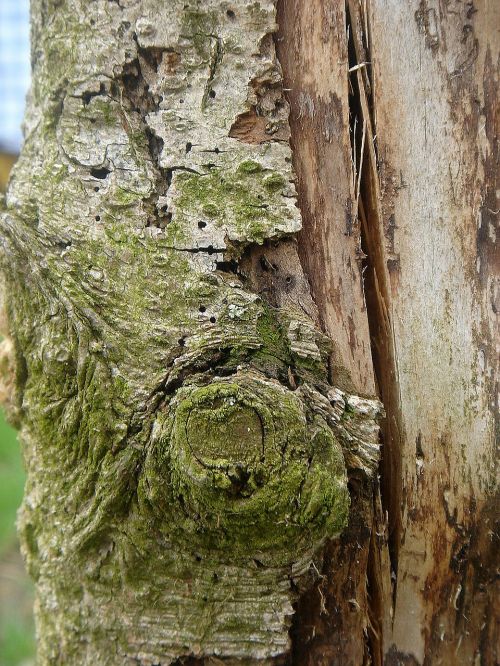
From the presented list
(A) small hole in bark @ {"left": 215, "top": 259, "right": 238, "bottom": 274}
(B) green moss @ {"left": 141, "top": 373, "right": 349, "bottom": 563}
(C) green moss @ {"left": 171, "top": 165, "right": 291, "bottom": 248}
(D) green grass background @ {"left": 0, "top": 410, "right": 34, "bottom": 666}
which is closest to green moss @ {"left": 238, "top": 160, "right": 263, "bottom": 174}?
(C) green moss @ {"left": 171, "top": 165, "right": 291, "bottom": 248}

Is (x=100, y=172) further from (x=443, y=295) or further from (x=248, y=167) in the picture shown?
(x=443, y=295)

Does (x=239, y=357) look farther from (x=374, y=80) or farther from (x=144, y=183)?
(x=374, y=80)

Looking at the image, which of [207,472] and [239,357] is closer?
[207,472]

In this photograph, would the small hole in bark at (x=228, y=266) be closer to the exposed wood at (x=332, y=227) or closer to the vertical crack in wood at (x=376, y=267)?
the exposed wood at (x=332, y=227)

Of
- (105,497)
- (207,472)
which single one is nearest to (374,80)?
(207,472)

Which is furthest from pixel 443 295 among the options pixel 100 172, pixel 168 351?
pixel 100 172
